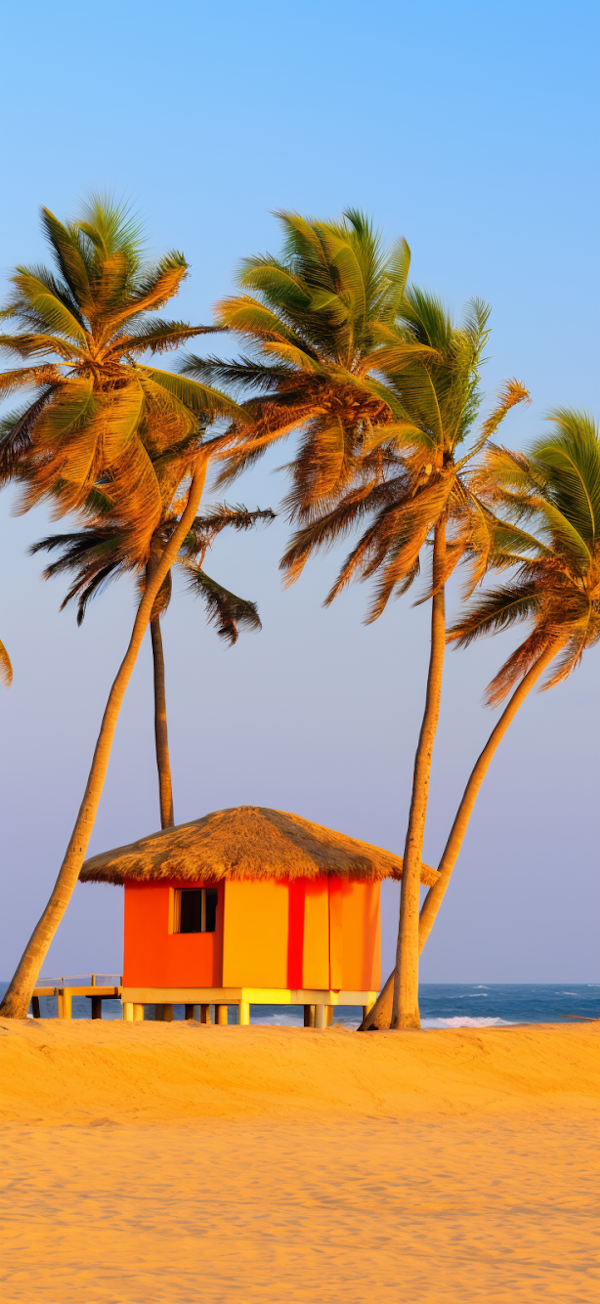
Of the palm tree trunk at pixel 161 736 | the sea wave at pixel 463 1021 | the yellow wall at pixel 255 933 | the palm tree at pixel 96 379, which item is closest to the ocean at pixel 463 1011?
the sea wave at pixel 463 1021

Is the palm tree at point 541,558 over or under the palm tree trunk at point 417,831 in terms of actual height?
over

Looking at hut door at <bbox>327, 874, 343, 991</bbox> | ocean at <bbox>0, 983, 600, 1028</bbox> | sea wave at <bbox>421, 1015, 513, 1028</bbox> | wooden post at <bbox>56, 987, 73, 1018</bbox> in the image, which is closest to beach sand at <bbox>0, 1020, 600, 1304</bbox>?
hut door at <bbox>327, 874, 343, 991</bbox>

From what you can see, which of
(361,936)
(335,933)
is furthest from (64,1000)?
(361,936)

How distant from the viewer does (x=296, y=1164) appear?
9664 mm

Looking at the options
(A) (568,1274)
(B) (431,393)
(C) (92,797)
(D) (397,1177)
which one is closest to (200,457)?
(B) (431,393)

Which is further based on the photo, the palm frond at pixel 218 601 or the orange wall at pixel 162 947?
the palm frond at pixel 218 601

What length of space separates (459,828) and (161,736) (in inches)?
248

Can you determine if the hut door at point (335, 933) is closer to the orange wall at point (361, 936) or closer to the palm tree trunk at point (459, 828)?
the orange wall at point (361, 936)

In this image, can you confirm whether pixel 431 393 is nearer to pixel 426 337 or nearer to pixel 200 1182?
pixel 426 337

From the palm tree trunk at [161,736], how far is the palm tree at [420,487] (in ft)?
17.0

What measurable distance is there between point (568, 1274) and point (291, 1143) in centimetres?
499

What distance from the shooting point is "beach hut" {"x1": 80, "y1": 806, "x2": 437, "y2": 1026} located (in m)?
17.2

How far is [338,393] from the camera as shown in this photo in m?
17.0

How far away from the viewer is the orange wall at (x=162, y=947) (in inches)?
683
